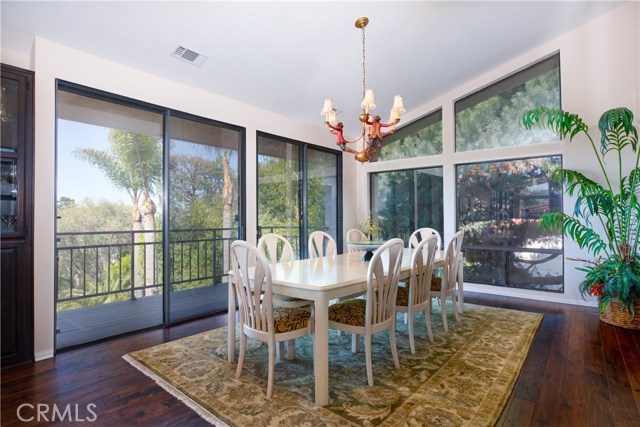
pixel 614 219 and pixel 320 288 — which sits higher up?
pixel 614 219

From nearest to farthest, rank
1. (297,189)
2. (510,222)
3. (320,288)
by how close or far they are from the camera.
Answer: (320,288)
(510,222)
(297,189)

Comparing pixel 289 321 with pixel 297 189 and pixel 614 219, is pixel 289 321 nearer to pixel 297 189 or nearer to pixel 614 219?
pixel 297 189

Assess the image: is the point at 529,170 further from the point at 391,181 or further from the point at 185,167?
the point at 185,167

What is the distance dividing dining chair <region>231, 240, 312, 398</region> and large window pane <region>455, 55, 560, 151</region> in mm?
4096

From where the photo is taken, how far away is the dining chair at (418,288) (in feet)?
8.91

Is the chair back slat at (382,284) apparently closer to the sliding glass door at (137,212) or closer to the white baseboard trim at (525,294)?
the sliding glass door at (137,212)

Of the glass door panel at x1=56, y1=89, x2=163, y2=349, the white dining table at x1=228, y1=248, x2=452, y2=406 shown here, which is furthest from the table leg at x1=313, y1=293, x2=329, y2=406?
the glass door panel at x1=56, y1=89, x2=163, y2=349

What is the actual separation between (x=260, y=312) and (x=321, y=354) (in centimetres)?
48

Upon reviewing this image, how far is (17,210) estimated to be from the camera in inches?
101

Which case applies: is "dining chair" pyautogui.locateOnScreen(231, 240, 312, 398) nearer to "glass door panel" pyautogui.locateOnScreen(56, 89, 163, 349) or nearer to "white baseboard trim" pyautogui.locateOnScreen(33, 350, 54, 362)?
"white baseboard trim" pyautogui.locateOnScreen(33, 350, 54, 362)

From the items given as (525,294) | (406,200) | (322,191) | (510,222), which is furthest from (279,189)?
(525,294)

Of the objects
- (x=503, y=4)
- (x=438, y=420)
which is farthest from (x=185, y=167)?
(x=503, y=4)

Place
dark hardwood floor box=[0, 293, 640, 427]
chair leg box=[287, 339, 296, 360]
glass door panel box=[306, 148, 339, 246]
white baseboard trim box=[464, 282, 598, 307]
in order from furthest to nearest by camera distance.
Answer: glass door panel box=[306, 148, 339, 246]
white baseboard trim box=[464, 282, 598, 307]
chair leg box=[287, 339, 296, 360]
dark hardwood floor box=[0, 293, 640, 427]

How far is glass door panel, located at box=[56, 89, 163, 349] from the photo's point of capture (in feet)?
10.4
